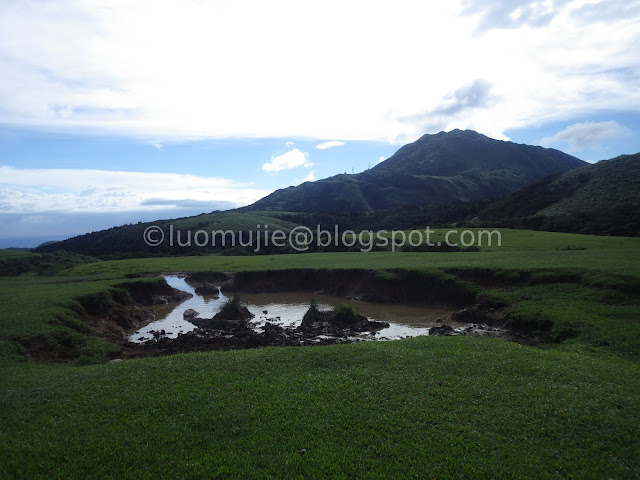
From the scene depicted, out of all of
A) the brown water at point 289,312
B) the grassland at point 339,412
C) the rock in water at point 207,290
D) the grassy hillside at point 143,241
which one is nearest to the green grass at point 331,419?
the grassland at point 339,412

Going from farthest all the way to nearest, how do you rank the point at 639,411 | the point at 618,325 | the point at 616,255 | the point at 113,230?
1. the point at 113,230
2. the point at 616,255
3. the point at 618,325
4. the point at 639,411

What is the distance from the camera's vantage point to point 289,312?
39.0 m

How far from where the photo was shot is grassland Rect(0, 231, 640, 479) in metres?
Answer: 10.0

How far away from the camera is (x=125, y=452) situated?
1052cm

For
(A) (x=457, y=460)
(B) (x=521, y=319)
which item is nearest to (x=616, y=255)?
(B) (x=521, y=319)

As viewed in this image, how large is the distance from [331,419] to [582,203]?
107931 mm

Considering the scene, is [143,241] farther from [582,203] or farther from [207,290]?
[582,203]

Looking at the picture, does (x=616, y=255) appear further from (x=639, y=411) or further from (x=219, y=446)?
(x=219, y=446)

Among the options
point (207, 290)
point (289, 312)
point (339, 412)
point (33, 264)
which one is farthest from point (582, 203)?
point (33, 264)

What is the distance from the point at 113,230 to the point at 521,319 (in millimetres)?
144990

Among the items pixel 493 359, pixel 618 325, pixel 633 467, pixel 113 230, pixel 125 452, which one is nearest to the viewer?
pixel 633 467

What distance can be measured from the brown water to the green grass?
563 inches

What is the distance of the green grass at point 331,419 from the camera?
9.95 meters

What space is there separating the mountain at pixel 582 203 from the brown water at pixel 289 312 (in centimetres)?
5368
